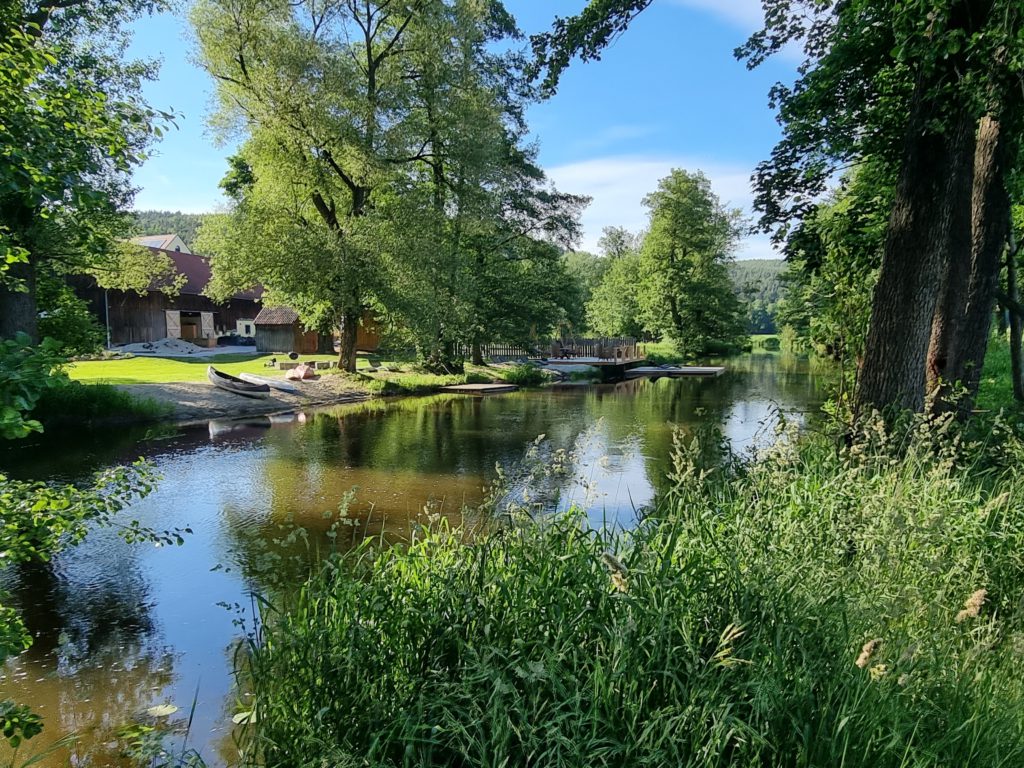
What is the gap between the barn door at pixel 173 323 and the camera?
117 ft

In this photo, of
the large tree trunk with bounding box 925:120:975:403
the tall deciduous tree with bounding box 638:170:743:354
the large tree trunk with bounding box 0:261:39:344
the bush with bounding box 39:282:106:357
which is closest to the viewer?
the large tree trunk with bounding box 925:120:975:403

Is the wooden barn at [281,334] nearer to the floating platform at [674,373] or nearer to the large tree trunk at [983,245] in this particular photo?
the floating platform at [674,373]

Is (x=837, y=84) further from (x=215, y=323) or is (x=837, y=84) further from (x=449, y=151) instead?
(x=215, y=323)

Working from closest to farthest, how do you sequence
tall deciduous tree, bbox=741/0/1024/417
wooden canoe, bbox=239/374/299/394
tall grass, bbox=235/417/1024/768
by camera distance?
tall grass, bbox=235/417/1024/768
tall deciduous tree, bbox=741/0/1024/417
wooden canoe, bbox=239/374/299/394

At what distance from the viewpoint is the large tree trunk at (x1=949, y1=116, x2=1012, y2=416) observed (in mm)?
7203

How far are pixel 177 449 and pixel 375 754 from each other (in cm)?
1069

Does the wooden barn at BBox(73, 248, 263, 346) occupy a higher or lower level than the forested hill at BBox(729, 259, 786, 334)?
lower

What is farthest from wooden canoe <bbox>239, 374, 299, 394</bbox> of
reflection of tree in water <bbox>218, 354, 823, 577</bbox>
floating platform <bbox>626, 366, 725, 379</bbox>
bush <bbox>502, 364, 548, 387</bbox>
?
floating platform <bbox>626, 366, 725, 379</bbox>

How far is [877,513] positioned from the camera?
345 cm

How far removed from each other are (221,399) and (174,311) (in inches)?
925

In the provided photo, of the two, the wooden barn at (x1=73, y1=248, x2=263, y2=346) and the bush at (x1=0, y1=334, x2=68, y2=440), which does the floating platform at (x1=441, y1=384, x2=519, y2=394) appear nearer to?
the wooden barn at (x1=73, y1=248, x2=263, y2=346)

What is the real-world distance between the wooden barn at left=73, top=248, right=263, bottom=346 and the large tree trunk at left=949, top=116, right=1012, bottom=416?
31863 millimetres

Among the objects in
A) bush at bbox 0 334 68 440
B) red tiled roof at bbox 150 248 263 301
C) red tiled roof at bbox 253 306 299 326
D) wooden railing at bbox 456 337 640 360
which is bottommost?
wooden railing at bbox 456 337 640 360

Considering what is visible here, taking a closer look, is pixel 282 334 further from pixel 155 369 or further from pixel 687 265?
→ pixel 687 265
